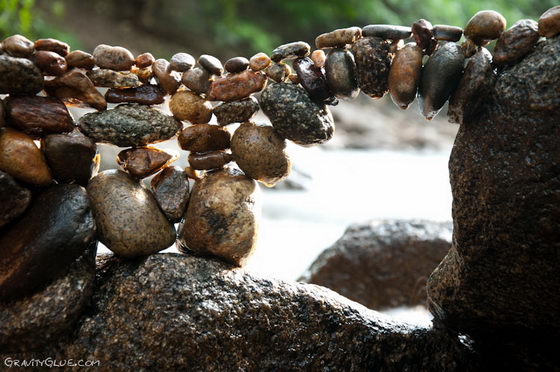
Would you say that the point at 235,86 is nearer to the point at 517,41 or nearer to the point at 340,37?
the point at 340,37

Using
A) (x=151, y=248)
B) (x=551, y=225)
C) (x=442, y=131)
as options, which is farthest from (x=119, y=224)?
(x=442, y=131)

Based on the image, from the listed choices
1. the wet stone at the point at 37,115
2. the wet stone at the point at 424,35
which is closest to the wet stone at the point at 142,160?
the wet stone at the point at 37,115

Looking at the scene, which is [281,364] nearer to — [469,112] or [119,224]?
[119,224]

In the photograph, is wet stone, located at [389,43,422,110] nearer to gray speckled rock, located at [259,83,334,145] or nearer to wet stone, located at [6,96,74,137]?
gray speckled rock, located at [259,83,334,145]

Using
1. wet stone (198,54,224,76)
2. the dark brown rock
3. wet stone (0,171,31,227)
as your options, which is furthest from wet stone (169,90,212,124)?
the dark brown rock

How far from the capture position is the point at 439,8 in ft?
33.1

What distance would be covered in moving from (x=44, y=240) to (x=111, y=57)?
682 mm

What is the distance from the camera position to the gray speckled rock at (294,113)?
190 centimetres

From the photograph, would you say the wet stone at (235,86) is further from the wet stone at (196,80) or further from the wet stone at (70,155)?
the wet stone at (70,155)

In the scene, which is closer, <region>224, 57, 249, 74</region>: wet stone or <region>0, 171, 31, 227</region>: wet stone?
<region>0, 171, 31, 227</region>: wet stone

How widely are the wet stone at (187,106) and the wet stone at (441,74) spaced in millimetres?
806

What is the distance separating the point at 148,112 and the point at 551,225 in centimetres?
139

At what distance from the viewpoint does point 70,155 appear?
1766mm

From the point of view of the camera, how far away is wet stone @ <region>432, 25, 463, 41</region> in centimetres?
179
